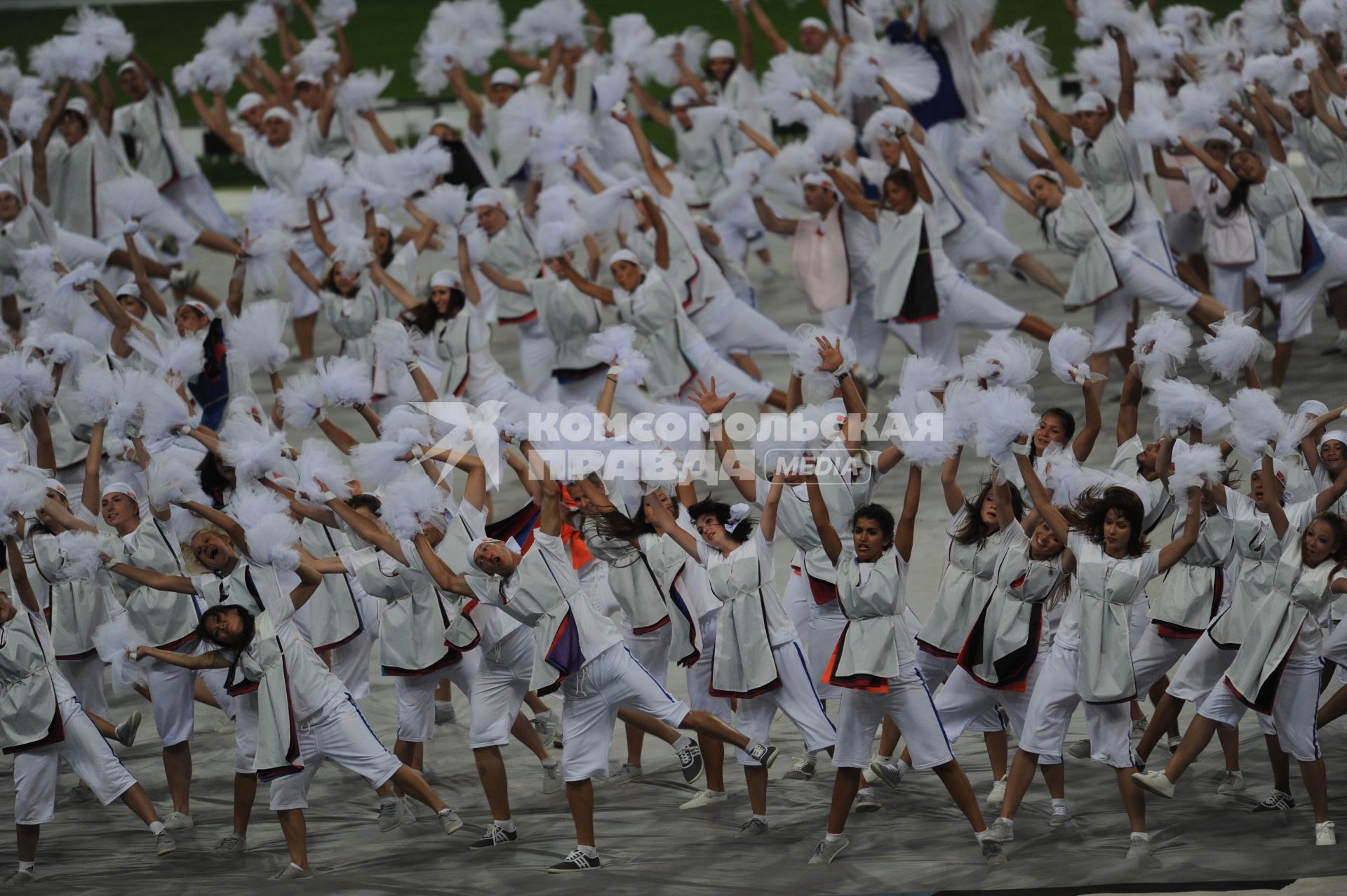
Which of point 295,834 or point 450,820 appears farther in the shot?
point 450,820

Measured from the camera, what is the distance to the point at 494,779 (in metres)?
6.70

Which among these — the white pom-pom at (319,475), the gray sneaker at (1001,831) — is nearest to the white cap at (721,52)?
the white pom-pom at (319,475)

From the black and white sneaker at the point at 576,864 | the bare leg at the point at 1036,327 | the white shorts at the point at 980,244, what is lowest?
the black and white sneaker at the point at 576,864

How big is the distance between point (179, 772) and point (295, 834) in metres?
0.79

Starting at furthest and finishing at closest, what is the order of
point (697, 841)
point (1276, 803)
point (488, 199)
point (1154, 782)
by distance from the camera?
point (488, 199)
point (697, 841)
point (1276, 803)
point (1154, 782)

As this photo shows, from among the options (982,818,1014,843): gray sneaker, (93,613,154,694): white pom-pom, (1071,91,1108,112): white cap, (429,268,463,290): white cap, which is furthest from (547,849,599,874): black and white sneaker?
(1071,91,1108,112): white cap

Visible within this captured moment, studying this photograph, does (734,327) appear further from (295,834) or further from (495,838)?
(295,834)

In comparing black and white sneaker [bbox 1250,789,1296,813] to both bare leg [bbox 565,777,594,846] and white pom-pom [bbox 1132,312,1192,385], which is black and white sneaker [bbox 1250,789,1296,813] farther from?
bare leg [bbox 565,777,594,846]

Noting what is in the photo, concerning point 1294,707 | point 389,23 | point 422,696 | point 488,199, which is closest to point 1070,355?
point 1294,707

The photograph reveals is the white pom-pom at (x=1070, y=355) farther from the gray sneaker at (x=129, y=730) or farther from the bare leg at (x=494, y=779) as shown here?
the gray sneaker at (x=129, y=730)

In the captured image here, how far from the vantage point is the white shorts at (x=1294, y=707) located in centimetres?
605

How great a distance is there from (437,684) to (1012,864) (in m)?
2.34

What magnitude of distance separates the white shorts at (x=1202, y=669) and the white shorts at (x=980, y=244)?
4146mm

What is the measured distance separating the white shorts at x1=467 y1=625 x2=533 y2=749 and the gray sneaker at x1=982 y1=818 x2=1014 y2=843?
5.91 feet
